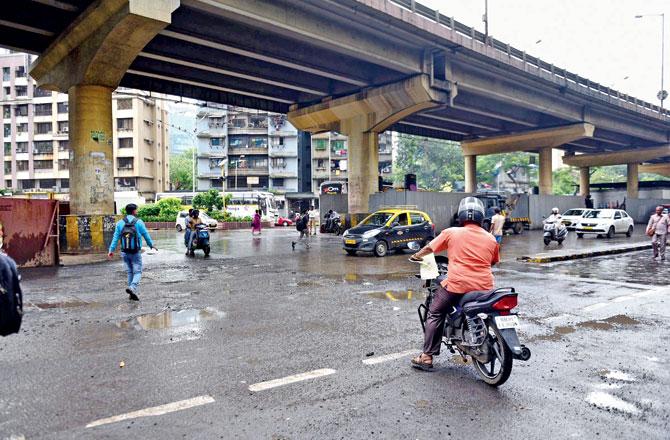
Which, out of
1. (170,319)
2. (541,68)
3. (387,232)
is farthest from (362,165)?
(170,319)

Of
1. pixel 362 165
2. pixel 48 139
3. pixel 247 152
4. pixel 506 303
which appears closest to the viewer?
pixel 506 303

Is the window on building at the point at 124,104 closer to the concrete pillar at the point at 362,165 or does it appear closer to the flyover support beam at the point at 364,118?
the flyover support beam at the point at 364,118

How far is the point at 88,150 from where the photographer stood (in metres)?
17.3

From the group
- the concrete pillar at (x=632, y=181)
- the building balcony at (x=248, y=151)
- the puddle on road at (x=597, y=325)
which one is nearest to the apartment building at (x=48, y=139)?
the building balcony at (x=248, y=151)

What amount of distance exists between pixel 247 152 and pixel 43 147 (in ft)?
90.1

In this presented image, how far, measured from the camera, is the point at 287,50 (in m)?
20.6

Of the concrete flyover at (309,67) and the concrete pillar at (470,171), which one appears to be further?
the concrete pillar at (470,171)

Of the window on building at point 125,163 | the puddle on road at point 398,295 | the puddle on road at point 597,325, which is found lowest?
the puddle on road at point 597,325

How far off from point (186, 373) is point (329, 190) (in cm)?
3015

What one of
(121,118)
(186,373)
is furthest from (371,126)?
(121,118)

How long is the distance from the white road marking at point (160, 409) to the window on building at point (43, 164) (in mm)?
72407

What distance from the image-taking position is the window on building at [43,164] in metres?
65.6

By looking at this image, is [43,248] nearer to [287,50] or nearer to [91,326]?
[91,326]

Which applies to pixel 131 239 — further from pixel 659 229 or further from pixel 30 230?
pixel 659 229
